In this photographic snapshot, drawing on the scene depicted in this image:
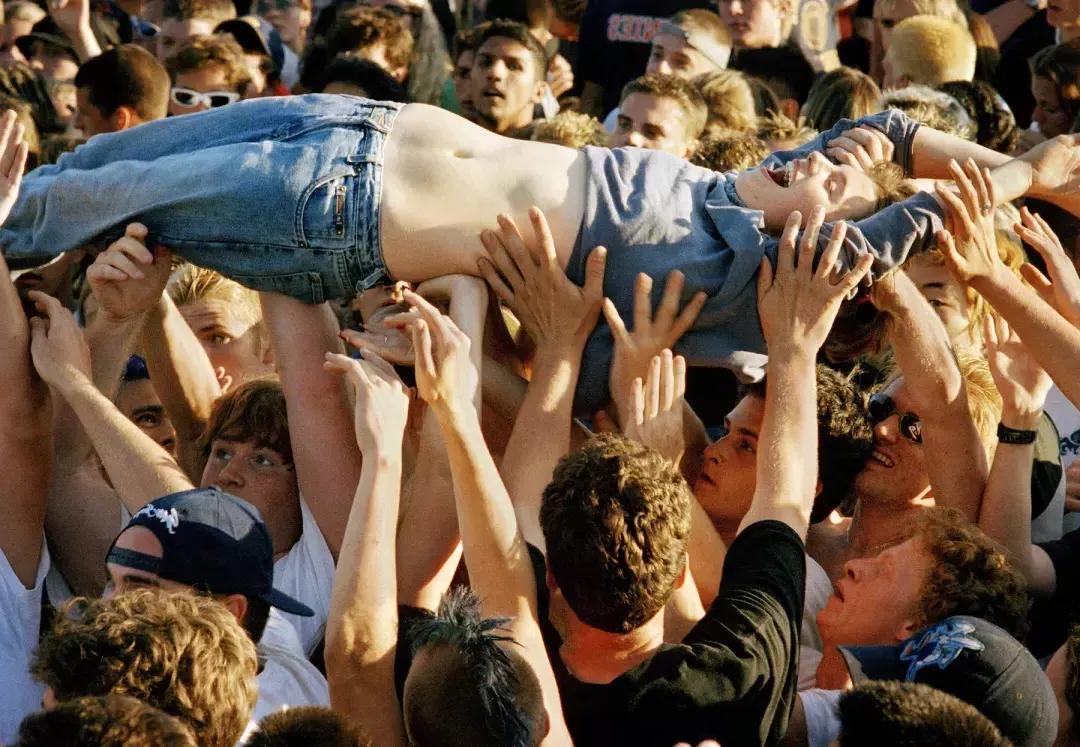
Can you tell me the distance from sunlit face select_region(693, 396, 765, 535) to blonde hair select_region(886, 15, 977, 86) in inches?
117

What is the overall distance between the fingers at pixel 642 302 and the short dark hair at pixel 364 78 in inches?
121

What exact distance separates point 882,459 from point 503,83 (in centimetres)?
363

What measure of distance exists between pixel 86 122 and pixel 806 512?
4642 mm

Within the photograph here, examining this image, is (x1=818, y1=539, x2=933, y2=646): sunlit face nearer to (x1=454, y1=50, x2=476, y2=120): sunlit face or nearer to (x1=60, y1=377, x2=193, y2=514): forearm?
(x1=60, y1=377, x2=193, y2=514): forearm

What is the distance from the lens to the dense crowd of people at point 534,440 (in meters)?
2.81

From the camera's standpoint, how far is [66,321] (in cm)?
371

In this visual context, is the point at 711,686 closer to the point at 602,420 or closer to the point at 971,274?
the point at 602,420

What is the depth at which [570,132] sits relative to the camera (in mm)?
5770

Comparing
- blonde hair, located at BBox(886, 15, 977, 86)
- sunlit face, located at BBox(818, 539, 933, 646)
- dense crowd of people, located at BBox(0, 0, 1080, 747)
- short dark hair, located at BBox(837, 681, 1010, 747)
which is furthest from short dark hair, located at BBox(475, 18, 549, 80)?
short dark hair, located at BBox(837, 681, 1010, 747)

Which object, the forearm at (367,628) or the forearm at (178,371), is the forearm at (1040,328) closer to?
the forearm at (367,628)

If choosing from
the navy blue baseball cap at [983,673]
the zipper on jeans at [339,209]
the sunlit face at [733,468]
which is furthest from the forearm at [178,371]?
the navy blue baseball cap at [983,673]

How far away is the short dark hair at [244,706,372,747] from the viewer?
2293mm

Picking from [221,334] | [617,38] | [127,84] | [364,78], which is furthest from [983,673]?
[617,38]

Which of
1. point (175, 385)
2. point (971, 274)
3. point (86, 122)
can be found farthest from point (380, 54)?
point (971, 274)
